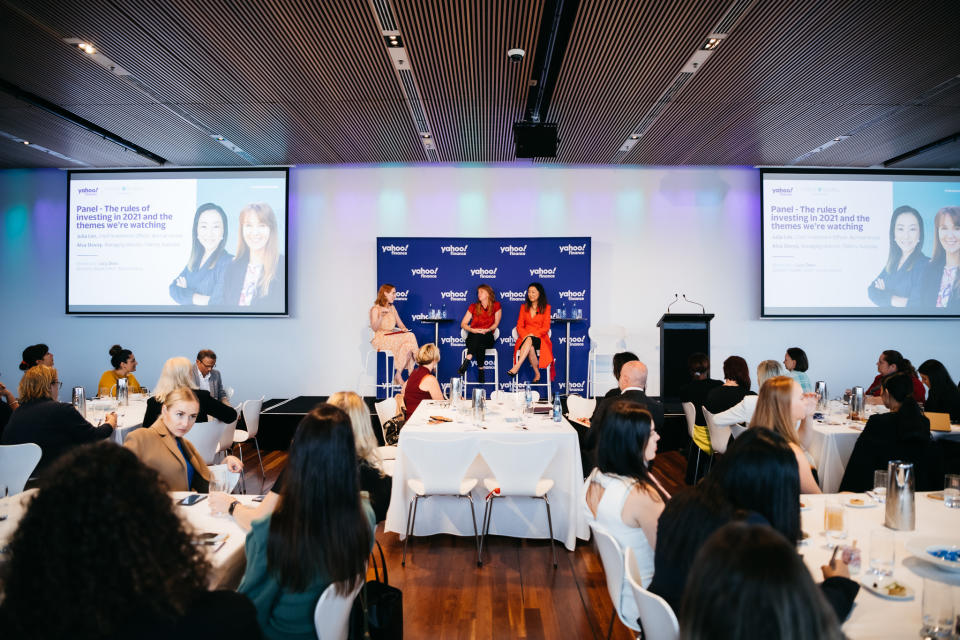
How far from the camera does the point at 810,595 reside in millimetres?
1136

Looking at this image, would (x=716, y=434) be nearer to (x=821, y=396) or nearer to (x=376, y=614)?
(x=821, y=396)

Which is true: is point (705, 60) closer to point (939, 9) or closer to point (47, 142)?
point (939, 9)

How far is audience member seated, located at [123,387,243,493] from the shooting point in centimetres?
312

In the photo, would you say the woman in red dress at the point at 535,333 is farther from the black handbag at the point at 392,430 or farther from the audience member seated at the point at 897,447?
the audience member seated at the point at 897,447

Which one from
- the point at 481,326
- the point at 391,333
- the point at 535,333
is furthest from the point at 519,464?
the point at 391,333

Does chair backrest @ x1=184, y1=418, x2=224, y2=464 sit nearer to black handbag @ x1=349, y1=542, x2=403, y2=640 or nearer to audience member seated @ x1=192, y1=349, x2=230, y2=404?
audience member seated @ x1=192, y1=349, x2=230, y2=404

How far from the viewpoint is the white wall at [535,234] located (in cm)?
945

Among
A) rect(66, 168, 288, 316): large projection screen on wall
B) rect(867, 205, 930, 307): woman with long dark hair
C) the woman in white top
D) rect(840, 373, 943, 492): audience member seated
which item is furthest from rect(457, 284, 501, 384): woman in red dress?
the woman in white top

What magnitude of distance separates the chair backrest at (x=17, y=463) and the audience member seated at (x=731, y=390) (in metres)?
4.92

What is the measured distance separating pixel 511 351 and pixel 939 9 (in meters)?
6.23

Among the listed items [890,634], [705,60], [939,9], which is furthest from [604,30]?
[890,634]

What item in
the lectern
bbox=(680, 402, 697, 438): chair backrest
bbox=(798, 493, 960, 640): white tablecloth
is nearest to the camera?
bbox=(798, 493, 960, 640): white tablecloth

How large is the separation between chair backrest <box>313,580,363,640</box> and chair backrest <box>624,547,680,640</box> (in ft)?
3.09

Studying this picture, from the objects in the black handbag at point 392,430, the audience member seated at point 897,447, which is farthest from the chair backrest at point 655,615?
the black handbag at point 392,430
